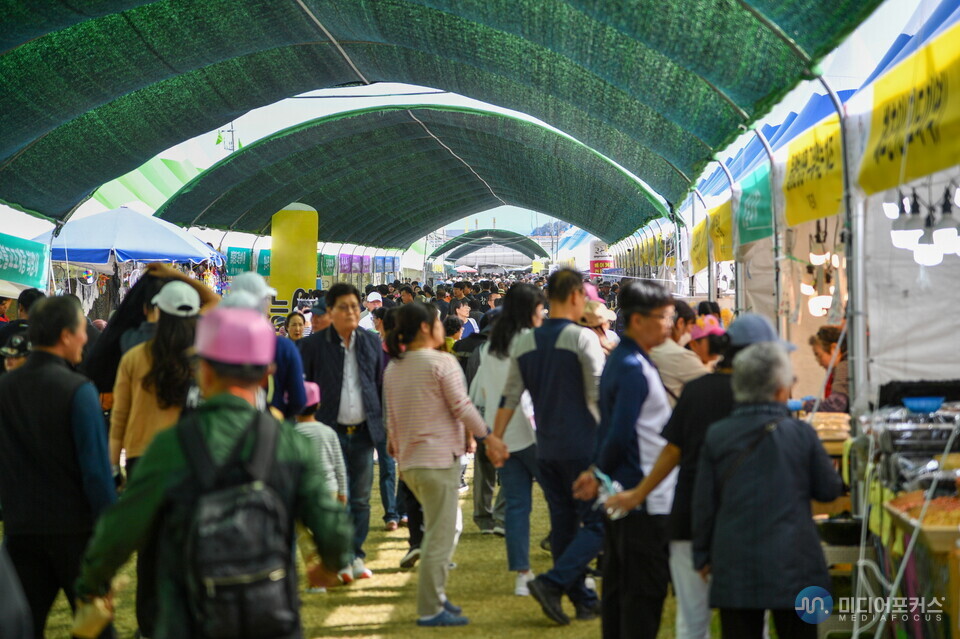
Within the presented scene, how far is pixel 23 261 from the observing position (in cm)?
1153

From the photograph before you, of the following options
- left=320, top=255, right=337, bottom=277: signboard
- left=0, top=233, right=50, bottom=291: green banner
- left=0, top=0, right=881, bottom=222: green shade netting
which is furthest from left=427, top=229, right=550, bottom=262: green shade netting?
left=0, top=233, right=50, bottom=291: green banner

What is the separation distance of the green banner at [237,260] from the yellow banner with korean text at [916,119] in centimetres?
2197

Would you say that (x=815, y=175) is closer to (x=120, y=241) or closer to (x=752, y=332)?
(x=752, y=332)

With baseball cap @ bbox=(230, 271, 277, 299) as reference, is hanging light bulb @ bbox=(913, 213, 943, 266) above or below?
above

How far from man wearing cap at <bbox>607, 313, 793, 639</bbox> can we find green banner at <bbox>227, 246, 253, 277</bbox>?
22.4 metres

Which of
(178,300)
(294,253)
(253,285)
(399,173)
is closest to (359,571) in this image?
(253,285)

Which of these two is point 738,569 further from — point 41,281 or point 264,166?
point 264,166

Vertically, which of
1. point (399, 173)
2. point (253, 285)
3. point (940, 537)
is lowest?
point (940, 537)

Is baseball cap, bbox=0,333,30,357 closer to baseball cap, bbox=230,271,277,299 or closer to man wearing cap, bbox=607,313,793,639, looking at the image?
baseball cap, bbox=230,271,277,299

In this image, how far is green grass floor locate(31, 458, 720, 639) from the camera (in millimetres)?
5855

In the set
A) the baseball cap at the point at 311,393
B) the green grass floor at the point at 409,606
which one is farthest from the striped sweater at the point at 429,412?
the green grass floor at the point at 409,606

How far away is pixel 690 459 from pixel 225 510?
1.96 m

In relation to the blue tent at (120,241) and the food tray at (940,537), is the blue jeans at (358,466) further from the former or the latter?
the blue tent at (120,241)

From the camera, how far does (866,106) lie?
521 centimetres
